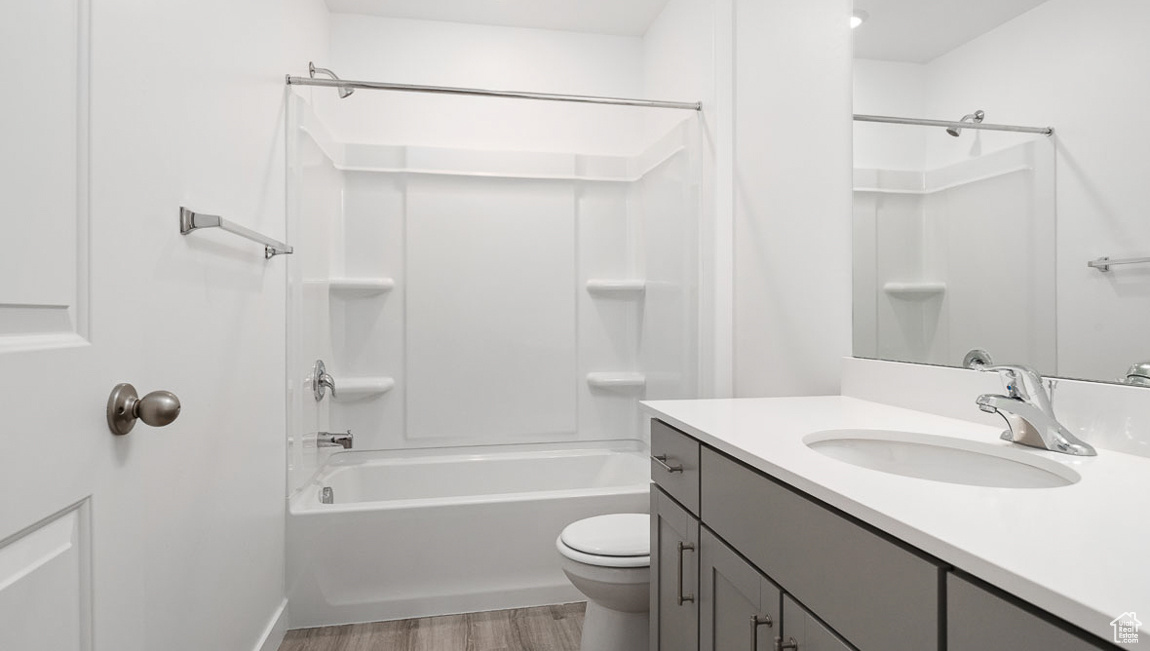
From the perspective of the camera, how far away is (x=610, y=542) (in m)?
1.79

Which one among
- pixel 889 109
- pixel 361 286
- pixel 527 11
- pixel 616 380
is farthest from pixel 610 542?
pixel 527 11

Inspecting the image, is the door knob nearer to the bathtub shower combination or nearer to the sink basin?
the sink basin

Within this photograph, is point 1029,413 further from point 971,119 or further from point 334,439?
point 334,439

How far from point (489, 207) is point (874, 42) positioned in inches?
71.7

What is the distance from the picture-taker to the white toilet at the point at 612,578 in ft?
5.60

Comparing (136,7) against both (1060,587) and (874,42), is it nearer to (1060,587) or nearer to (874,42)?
(1060,587)

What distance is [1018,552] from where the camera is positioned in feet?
1.91

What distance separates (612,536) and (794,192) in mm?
1179

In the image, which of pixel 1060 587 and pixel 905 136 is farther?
pixel 905 136

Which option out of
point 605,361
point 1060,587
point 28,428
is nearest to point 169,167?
point 28,428

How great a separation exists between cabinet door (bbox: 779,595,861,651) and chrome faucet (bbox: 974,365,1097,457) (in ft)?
1.61

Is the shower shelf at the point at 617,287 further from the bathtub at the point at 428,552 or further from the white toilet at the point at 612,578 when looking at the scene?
the white toilet at the point at 612,578

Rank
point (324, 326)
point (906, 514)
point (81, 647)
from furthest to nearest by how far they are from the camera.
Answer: point (324, 326) → point (81, 647) → point (906, 514)

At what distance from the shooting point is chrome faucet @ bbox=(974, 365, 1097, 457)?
1011 mm
